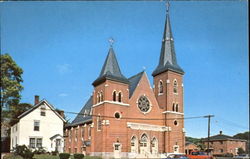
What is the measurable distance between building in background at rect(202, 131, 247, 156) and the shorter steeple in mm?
36559

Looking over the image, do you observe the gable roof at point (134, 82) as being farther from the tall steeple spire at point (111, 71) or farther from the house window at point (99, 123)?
the house window at point (99, 123)

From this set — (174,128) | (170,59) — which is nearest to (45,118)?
(174,128)

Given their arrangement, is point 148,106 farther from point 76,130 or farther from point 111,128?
point 76,130

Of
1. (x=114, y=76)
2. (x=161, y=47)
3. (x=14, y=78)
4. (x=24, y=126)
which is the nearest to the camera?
(x=14, y=78)

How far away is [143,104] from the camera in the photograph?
1754 inches

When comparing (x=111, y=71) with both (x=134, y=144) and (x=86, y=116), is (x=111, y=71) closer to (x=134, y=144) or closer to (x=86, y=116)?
(x=86, y=116)

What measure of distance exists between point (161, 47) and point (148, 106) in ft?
43.2

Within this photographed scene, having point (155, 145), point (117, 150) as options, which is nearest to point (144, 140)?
point (155, 145)

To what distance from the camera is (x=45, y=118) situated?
41.0 meters

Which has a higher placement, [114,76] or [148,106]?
[114,76]

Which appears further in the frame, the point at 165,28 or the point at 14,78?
the point at 165,28

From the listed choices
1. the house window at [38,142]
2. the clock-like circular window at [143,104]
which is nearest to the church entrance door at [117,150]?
the clock-like circular window at [143,104]

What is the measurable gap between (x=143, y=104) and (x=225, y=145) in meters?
33.0

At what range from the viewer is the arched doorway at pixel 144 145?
42222 mm
